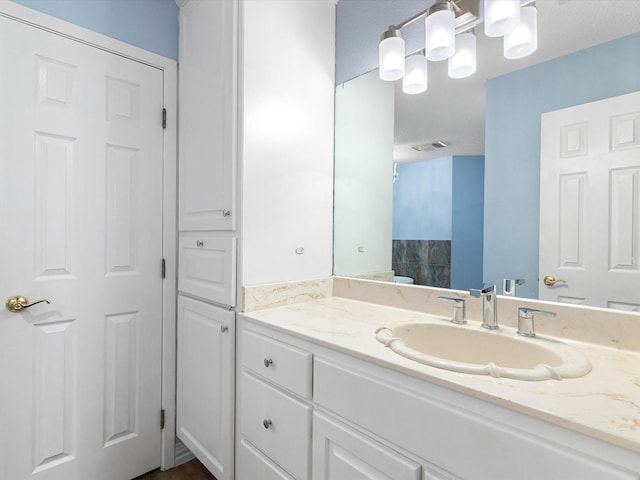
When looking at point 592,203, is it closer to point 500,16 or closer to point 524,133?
point 524,133

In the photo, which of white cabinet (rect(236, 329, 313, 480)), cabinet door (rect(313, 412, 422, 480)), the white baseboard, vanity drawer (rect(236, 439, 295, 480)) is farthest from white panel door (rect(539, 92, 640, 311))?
the white baseboard

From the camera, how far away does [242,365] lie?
1.36m

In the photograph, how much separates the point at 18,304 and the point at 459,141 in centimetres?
183

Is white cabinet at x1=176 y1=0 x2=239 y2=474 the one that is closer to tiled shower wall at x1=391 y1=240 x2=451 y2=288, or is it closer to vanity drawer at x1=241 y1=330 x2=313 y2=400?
vanity drawer at x1=241 y1=330 x2=313 y2=400

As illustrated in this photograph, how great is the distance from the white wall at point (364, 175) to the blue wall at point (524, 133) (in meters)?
0.46

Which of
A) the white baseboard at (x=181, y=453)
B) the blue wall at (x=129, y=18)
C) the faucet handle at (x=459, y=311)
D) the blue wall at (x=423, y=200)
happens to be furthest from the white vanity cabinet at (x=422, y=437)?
the blue wall at (x=129, y=18)

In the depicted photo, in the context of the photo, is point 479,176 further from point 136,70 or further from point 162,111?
point 136,70

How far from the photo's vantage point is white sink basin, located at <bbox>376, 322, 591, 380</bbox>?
772 mm

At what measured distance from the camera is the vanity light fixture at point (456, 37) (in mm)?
1132

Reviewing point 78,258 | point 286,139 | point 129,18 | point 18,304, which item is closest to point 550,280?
point 286,139

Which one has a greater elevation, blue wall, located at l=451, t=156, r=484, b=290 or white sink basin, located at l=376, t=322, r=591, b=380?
blue wall, located at l=451, t=156, r=484, b=290

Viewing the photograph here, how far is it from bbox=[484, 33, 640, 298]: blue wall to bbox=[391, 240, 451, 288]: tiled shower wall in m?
0.15

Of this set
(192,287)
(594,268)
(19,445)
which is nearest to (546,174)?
(594,268)

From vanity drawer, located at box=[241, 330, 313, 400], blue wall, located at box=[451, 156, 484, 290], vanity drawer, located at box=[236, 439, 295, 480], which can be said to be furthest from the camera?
blue wall, located at box=[451, 156, 484, 290]
